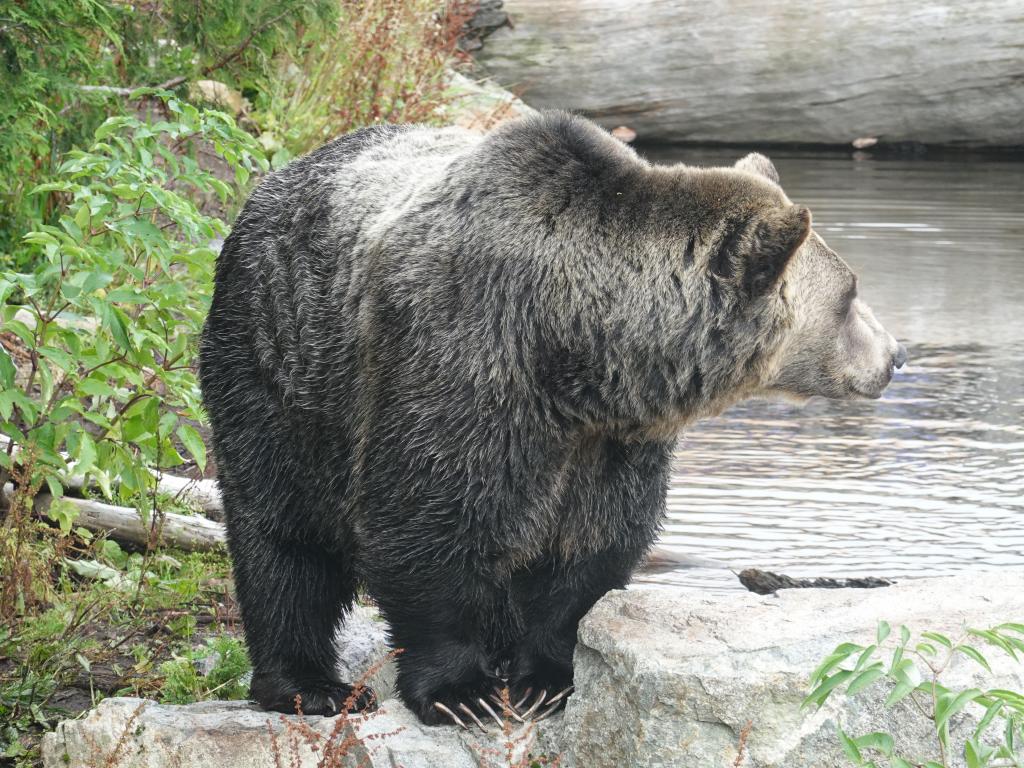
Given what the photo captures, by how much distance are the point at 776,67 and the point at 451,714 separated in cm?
1279

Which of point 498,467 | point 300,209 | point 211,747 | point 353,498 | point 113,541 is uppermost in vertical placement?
point 300,209

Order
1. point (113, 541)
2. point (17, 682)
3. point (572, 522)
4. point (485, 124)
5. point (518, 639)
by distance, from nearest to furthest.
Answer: point (572, 522)
point (518, 639)
point (17, 682)
point (113, 541)
point (485, 124)

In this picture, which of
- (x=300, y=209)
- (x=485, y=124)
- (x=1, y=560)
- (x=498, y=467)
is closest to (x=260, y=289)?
(x=300, y=209)

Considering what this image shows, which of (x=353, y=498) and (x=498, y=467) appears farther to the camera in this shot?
(x=353, y=498)

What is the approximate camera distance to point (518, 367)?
3.91 meters

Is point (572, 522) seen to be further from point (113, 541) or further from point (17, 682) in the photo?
point (113, 541)

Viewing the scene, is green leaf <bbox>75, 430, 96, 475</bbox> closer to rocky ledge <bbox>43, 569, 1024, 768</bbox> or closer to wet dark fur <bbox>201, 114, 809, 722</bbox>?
wet dark fur <bbox>201, 114, 809, 722</bbox>

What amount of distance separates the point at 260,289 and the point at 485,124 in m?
7.12

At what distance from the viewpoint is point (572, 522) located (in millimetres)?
4125

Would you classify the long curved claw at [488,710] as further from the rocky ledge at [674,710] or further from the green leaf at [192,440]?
the green leaf at [192,440]

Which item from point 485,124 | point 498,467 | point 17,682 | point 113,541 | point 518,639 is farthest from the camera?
point 485,124

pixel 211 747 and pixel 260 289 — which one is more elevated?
pixel 260 289

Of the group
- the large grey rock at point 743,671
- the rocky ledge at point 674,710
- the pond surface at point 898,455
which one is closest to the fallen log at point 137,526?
the rocky ledge at point 674,710

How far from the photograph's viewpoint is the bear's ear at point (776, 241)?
12.7 feet
